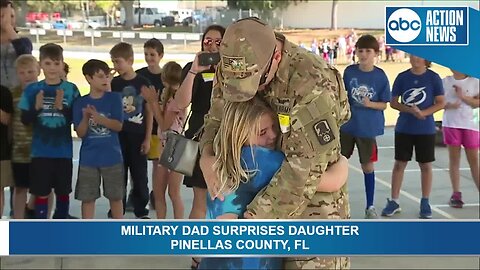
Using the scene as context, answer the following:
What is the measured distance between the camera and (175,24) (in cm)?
634

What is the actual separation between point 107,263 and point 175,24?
262 centimetres

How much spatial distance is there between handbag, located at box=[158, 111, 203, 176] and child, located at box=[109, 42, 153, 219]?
276 cm

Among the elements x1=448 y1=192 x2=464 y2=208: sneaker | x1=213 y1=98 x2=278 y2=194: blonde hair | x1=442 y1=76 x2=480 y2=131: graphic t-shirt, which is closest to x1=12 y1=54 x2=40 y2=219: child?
x1=213 y1=98 x2=278 y2=194: blonde hair

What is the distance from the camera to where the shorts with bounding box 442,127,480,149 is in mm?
5617

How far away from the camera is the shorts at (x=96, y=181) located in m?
4.45

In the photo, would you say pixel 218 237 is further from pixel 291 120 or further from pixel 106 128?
pixel 106 128

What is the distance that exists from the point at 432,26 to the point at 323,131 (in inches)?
21.3

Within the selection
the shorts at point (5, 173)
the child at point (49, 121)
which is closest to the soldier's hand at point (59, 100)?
the child at point (49, 121)

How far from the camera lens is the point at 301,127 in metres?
1.87

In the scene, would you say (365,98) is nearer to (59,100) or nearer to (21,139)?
(59,100)

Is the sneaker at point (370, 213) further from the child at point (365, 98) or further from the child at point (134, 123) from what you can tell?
the child at point (134, 123)

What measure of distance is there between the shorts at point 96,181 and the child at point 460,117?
2.69 meters

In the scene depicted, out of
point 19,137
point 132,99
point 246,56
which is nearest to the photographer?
point 246,56

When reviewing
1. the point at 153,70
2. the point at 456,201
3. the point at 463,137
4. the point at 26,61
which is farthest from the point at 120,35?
the point at 456,201
